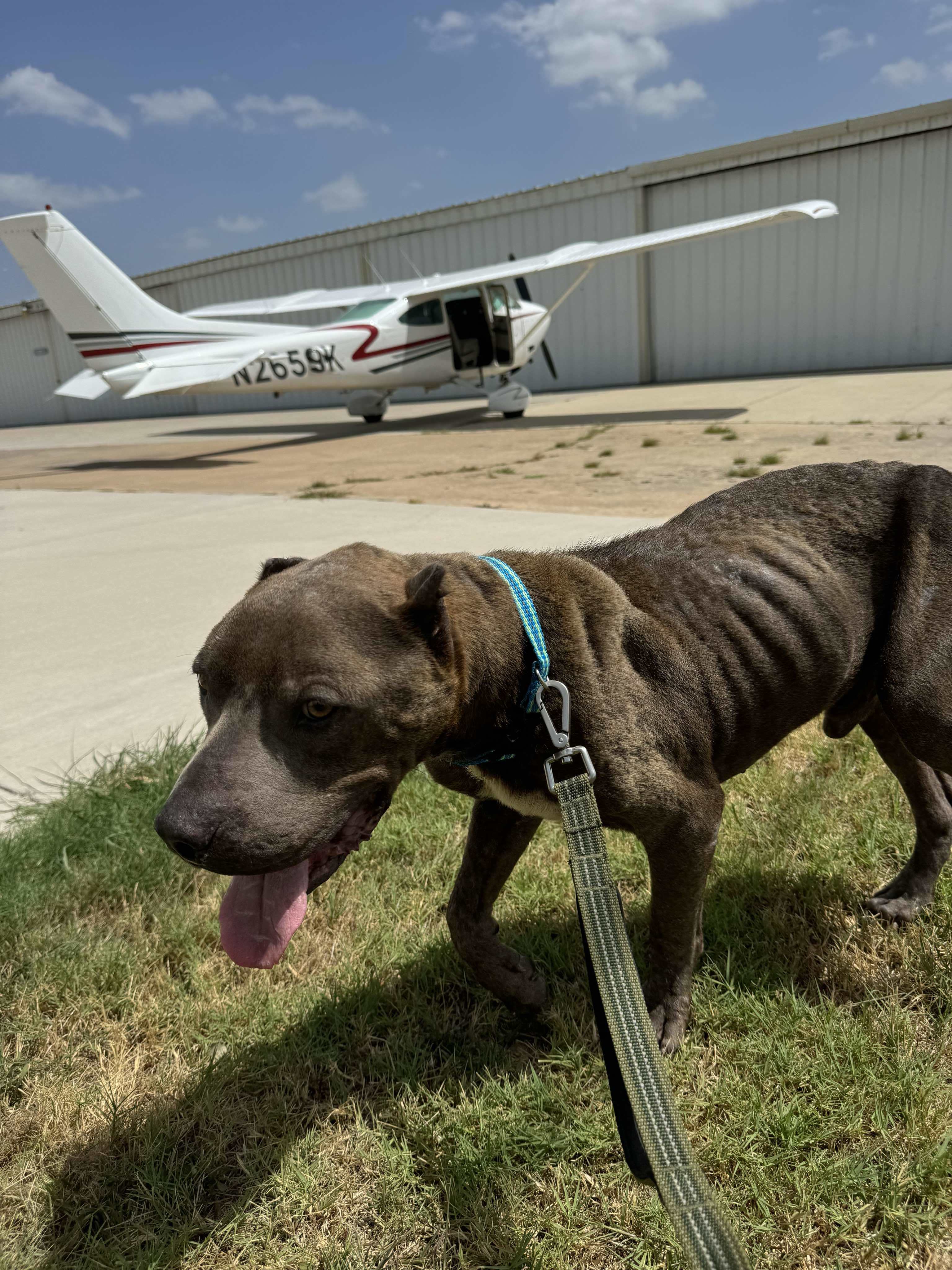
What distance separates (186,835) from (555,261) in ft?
60.9

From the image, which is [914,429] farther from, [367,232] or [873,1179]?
[367,232]

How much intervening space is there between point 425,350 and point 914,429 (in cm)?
1068

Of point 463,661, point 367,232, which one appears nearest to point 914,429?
point 463,661

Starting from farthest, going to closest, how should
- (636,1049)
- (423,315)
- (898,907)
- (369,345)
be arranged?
(423,315)
(369,345)
(898,907)
(636,1049)

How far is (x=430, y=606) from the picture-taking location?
1.72 m

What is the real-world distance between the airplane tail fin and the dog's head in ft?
58.5

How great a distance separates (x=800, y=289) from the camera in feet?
71.9

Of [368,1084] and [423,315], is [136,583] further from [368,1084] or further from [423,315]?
[423,315]

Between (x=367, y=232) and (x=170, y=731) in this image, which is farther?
(x=367, y=232)

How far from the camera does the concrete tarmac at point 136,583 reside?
13.3 ft

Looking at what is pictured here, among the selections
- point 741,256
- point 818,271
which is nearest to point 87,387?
point 741,256

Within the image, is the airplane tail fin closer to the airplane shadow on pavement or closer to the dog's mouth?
the airplane shadow on pavement

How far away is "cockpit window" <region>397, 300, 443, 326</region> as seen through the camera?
18344 millimetres

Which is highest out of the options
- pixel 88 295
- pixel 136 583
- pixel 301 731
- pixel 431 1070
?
pixel 88 295
